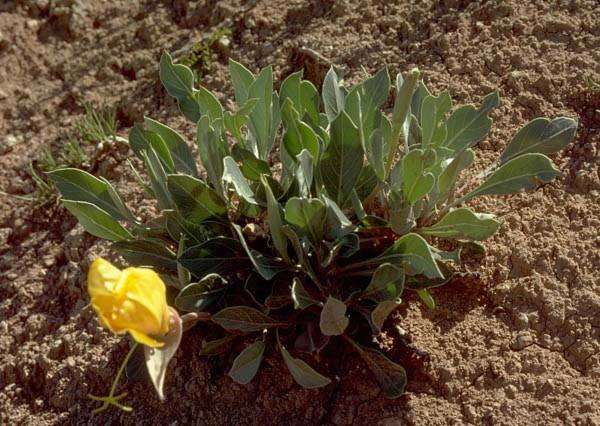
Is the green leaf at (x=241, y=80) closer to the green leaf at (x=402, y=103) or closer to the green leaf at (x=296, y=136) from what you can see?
the green leaf at (x=296, y=136)

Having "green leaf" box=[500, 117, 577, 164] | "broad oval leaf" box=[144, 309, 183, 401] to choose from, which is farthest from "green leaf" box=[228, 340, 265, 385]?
"green leaf" box=[500, 117, 577, 164]

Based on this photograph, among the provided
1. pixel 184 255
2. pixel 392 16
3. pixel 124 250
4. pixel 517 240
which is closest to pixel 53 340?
pixel 124 250

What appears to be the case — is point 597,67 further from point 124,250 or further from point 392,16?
point 124,250

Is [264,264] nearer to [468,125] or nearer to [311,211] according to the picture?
[311,211]

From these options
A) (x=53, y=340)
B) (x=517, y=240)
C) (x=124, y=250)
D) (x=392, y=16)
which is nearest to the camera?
(x=124, y=250)

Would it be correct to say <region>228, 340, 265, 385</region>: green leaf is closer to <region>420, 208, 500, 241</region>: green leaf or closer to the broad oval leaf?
the broad oval leaf
